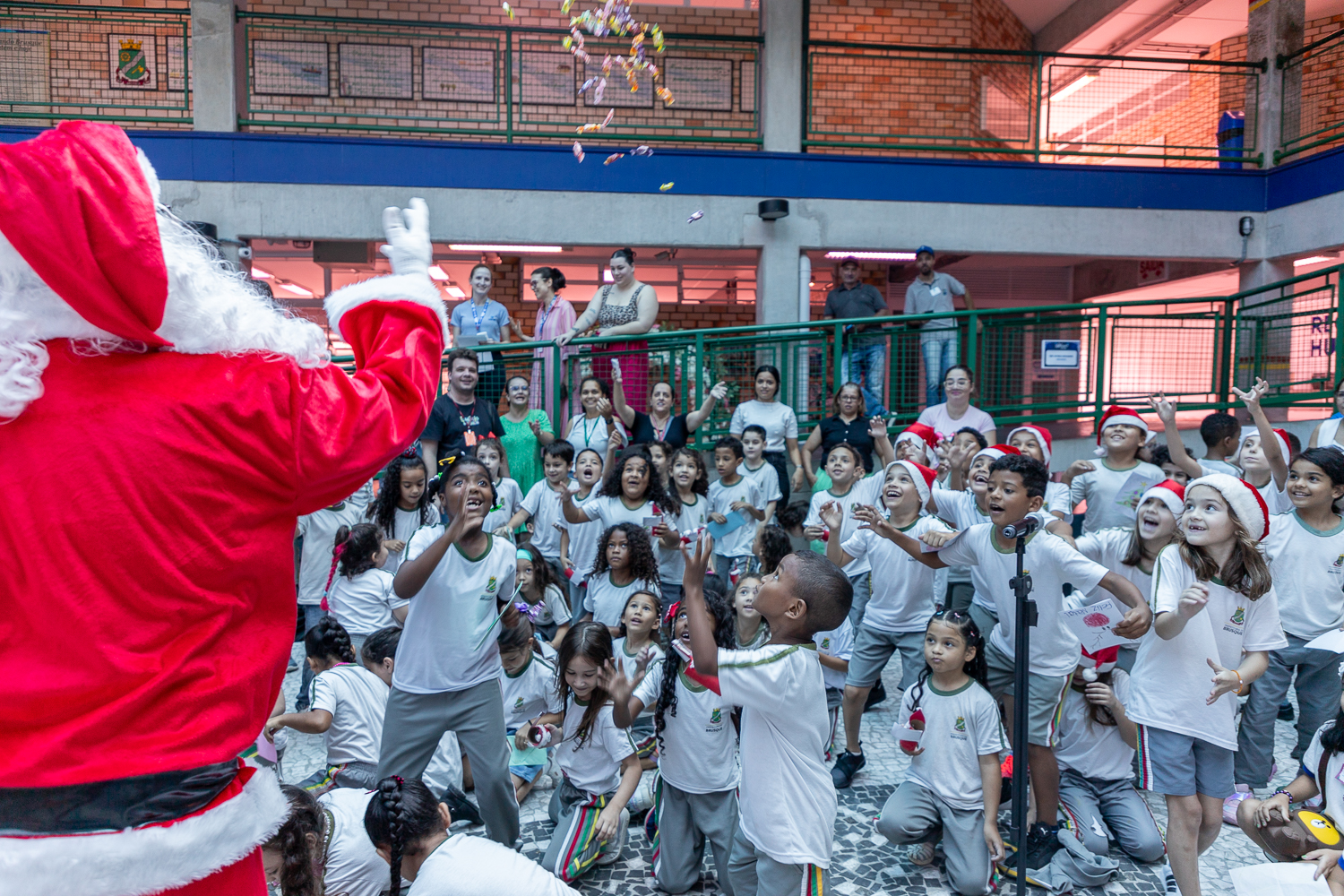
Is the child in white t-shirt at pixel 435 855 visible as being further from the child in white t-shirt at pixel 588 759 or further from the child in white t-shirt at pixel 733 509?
the child in white t-shirt at pixel 733 509

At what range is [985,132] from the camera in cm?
1188

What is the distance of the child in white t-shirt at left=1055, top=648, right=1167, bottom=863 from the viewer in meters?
3.77

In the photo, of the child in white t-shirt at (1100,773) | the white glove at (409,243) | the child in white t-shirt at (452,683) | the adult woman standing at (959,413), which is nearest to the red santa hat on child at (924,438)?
the adult woman standing at (959,413)

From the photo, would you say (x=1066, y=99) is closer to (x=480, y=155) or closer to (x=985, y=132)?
(x=985, y=132)

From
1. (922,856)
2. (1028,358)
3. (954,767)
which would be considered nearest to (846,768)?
(922,856)

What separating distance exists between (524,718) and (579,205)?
697 centimetres

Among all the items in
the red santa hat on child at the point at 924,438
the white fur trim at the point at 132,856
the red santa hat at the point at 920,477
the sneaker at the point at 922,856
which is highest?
the red santa hat on child at the point at 924,438

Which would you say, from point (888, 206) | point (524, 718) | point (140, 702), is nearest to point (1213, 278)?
point (888, 206)

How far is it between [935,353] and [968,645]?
508 cm

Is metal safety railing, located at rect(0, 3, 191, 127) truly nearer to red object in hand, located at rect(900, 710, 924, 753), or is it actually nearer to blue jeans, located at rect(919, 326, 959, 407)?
blue jeans, located at rect(919, 326, 959, 407)

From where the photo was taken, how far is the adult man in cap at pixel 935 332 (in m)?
8.40

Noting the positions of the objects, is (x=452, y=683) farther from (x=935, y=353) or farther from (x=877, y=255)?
(x=877, y=255)

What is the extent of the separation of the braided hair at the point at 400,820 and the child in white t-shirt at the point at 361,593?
220 centimetres

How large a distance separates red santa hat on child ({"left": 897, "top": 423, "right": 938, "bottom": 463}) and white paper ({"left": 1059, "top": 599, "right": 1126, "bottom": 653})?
6.70 feet
